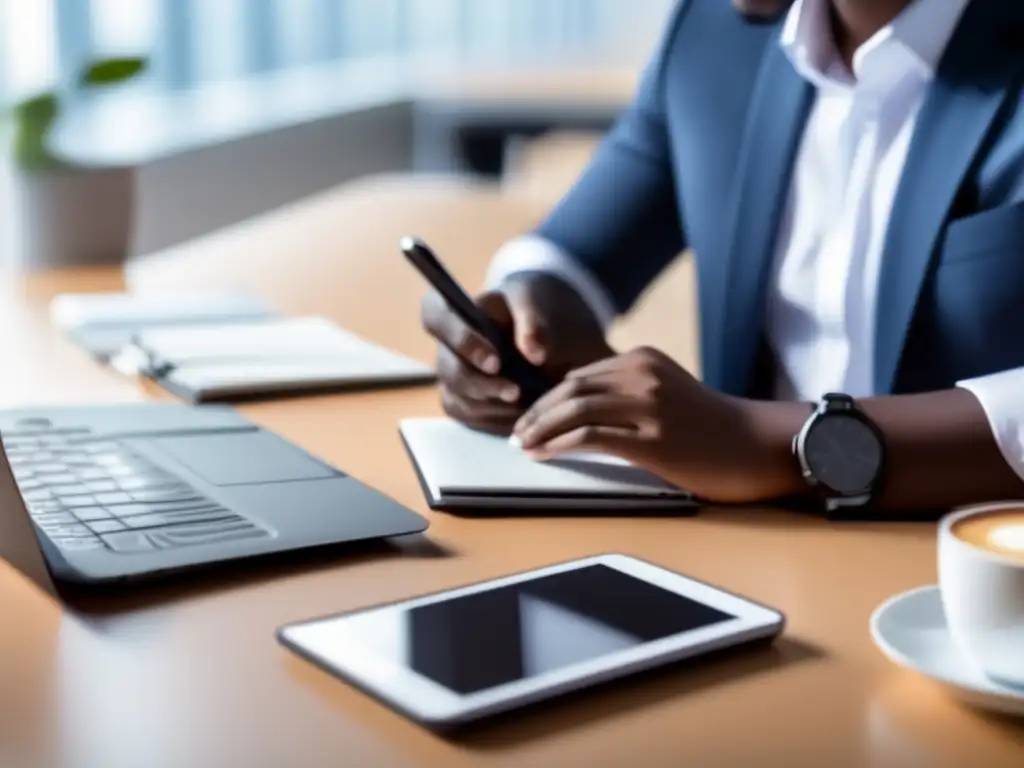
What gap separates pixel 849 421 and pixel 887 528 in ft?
0.24

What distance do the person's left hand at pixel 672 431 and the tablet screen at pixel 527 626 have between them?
0.18 metres

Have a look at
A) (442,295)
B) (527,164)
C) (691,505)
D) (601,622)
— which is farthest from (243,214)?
(601,622)

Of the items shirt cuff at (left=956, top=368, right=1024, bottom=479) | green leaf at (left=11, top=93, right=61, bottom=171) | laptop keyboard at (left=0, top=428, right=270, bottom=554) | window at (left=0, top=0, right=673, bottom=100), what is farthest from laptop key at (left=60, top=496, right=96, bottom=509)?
window at (left=0, top=0, right=673, bottom=100)

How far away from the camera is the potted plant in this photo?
1755mm

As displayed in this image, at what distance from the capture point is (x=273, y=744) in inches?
23.9

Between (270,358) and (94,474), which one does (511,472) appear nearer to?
(94,474)

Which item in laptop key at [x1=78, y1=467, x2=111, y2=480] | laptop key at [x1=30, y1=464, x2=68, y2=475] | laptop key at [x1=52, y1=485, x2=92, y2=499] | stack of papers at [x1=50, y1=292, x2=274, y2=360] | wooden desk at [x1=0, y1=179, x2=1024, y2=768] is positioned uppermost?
stack of papers at [x1=50, y1=292, x2=274, y2=360]

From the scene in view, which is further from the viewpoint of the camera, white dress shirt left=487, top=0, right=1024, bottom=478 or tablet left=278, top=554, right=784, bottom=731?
white dress shirt left=487, top=0, right=1024, bottom=478

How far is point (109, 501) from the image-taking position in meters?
0.87

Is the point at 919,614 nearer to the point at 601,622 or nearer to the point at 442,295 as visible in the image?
the point at 601,622

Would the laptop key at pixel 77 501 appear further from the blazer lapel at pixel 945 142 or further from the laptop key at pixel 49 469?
the blazer lapel at pixel 945 142

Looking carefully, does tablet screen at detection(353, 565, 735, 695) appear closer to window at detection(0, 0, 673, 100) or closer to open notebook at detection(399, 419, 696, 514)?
open notebook at detection(399, 419, 696, 514)

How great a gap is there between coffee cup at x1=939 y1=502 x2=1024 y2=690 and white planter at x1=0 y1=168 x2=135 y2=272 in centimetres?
137

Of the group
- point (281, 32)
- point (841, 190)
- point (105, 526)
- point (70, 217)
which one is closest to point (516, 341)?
point (841, 190)
